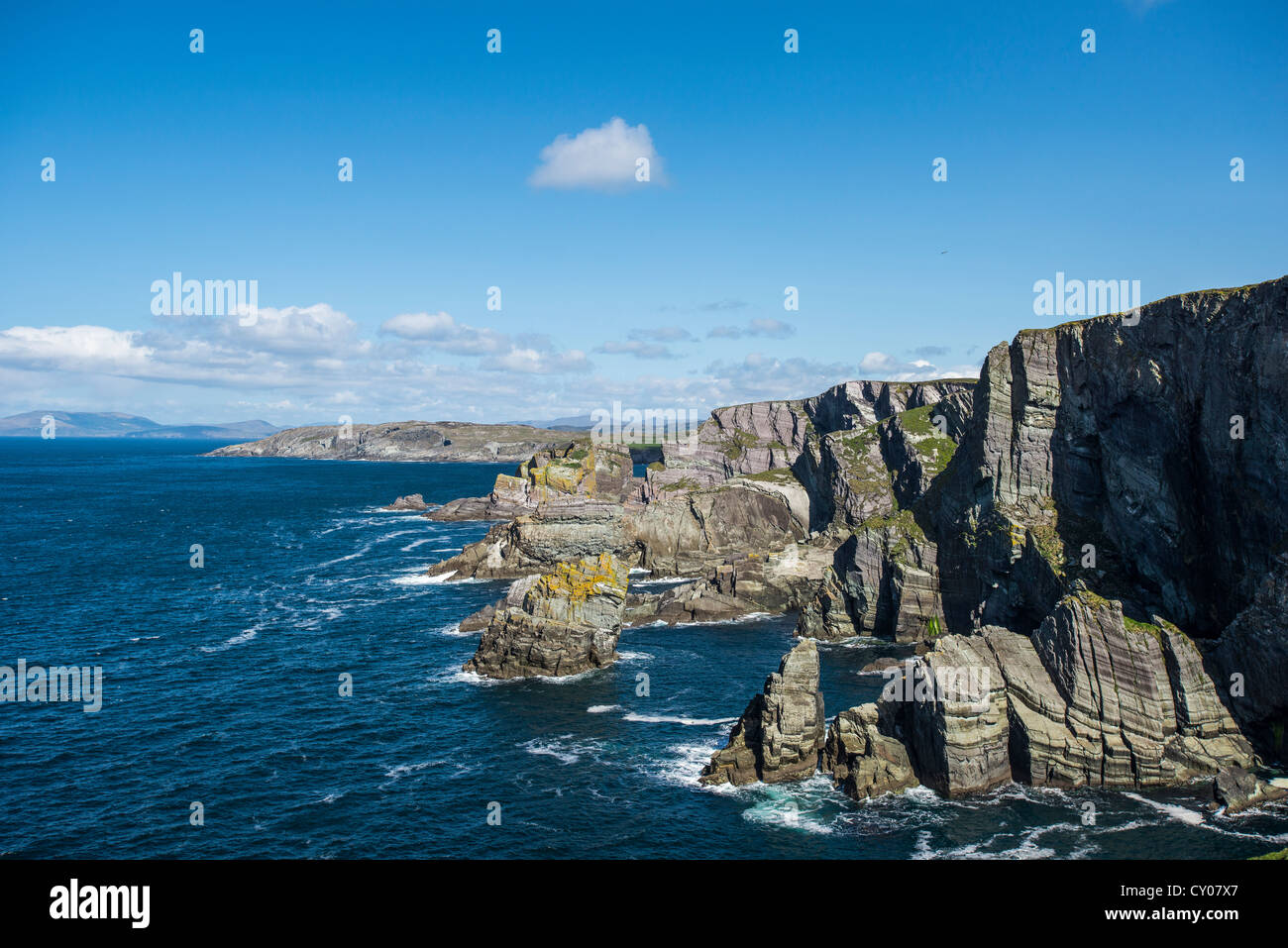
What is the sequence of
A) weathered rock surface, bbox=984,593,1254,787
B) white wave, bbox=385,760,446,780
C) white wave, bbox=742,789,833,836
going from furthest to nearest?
1. white wave, bbox=385,760,446,780
2. weathered rock surface, bbox=984,593,1254,787
3. white wave, bbox=742,789,833,836

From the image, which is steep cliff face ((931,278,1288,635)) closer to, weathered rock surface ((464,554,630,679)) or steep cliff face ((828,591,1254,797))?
steep cliff face ((828,591,1254,797))

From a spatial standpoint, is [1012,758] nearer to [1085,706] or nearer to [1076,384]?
[1085,706]

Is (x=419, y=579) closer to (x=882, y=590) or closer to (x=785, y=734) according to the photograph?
(x=882, y=590)

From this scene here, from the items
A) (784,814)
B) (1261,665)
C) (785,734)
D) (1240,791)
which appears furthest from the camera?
(785,734)

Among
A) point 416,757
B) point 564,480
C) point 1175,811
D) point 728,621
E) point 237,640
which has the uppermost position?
point 564,480

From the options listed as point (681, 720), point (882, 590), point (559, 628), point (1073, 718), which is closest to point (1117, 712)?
point (1073, 718)

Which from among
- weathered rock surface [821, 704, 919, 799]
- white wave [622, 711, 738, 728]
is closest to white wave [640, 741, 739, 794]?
white wave [622, 711, 738, 728]
